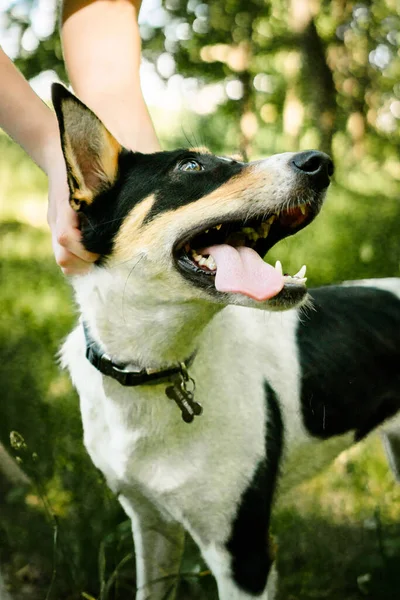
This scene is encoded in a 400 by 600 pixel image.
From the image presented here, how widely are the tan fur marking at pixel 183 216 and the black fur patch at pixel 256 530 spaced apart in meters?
0.65

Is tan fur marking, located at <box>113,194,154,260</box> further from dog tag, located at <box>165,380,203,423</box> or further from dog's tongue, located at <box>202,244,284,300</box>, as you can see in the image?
dog tag, located at <box>165,380,203,423</box>

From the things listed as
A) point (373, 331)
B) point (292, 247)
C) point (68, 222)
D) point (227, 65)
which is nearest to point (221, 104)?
point (227, 65)

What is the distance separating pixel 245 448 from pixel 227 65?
247cm

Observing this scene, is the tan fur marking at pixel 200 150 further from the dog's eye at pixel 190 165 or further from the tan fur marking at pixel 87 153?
the tan fur marking at pixel 87 153

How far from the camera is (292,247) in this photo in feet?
11.6

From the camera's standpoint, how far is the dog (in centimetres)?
166

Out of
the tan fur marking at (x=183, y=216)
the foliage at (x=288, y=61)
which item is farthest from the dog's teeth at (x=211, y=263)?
the foliage at (x=288, y=61)

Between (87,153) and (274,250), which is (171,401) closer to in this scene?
(87,153)

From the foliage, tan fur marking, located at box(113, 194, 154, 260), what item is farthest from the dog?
the foliage

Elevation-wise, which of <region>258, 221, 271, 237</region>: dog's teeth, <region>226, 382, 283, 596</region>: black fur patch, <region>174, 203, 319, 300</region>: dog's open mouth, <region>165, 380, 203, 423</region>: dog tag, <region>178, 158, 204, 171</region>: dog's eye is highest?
<region>178, 158, 204, 171</region>: dog's eye

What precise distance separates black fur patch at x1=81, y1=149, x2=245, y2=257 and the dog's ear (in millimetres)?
34

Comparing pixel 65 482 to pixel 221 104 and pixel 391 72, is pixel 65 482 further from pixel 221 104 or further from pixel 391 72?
pixel 391 72

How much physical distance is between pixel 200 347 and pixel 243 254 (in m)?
0.39

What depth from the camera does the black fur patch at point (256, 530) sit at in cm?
187
